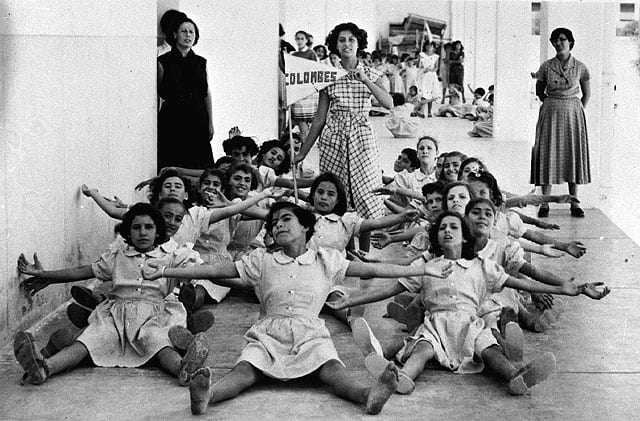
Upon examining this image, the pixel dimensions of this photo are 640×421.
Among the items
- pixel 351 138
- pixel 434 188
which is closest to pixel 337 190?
pixel 434 188

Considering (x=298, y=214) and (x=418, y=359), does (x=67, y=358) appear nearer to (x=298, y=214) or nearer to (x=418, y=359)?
(x=298, y=214)

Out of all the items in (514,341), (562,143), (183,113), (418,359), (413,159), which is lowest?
(418,359)

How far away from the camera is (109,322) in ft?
18.6

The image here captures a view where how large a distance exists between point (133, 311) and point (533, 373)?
2.07 meters

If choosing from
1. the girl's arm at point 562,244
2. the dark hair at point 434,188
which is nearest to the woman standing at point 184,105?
the dark hair at point 434,188

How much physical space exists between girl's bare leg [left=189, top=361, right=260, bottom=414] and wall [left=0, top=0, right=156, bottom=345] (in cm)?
→ 149

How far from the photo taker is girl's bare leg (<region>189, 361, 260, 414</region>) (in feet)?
15.6

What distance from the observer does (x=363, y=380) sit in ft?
17.9

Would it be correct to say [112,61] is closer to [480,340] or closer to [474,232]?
[474,232]

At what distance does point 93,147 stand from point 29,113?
4.56 feet

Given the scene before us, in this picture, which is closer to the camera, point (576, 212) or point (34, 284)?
point (34, 284)

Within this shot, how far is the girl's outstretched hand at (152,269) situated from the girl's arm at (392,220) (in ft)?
5.45

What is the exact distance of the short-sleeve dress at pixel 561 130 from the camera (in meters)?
11.0

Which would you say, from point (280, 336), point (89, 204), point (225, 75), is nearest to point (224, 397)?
point (280, 336)
